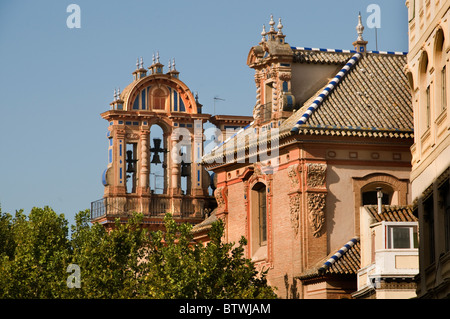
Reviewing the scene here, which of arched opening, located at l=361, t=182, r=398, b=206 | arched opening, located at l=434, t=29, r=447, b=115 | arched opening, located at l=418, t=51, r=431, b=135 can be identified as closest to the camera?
arched opening, located at l=434, t=29, r=447, b=115

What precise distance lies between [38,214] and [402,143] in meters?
19.9

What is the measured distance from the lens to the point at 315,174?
54031 mm

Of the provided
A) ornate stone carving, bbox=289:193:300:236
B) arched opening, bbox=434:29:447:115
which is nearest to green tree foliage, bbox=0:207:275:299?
ornate stone carving, bbox=289:193:300:236

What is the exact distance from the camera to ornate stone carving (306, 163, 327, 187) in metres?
53.9

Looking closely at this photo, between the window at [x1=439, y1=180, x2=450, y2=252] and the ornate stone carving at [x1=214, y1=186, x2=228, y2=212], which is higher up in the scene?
the ornate stone carving at [x1=214, y1=186, x2=228, y2=212]

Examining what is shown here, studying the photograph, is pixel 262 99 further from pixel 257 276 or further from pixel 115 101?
pixel 115 101

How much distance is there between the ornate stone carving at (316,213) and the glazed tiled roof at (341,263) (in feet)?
4.10

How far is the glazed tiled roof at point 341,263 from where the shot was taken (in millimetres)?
51562

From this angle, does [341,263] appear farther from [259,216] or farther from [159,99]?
[159,99]

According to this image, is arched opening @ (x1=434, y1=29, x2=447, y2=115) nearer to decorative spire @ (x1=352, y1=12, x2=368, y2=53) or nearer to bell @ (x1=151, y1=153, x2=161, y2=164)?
decorative spire @ (x1=352, y1=12, x2=368, y2=53)

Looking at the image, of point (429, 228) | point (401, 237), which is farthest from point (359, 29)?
point (429, 228)

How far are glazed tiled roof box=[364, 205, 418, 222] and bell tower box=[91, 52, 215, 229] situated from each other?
111 ft

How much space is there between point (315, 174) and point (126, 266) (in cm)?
930

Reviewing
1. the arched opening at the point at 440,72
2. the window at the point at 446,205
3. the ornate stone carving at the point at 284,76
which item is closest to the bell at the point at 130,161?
the ornate stone carving at the point at 284,76
